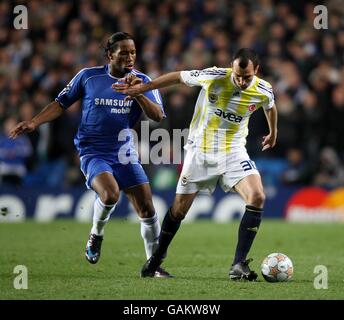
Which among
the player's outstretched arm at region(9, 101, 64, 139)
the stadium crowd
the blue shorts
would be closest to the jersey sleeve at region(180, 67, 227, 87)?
the blue shorts

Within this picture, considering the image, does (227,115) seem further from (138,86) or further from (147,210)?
(147,210)

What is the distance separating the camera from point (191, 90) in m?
16.6

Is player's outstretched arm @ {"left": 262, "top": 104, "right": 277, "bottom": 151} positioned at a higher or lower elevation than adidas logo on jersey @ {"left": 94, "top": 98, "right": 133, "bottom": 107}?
lower

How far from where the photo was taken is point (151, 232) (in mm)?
9102

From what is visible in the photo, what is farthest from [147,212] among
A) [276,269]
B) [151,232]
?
[276,269]

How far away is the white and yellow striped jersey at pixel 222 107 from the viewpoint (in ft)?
27.9

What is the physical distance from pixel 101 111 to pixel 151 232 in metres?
1.39

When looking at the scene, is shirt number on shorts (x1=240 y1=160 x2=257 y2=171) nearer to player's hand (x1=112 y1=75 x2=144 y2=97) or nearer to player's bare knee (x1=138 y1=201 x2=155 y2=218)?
player's bare knee (x1=138 y1=201 x2=155 y2=218)

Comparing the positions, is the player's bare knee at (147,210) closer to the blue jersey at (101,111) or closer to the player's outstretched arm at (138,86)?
the blue jersey at (101,111)

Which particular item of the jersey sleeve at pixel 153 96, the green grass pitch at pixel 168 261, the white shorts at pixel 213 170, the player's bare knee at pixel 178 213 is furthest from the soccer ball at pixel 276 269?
the jersey sleeve at pixel 153 96

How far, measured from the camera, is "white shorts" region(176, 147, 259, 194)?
8.55 metres

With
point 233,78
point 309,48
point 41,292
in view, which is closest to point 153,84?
point 233,78

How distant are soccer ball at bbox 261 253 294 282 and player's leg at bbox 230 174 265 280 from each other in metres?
0.13

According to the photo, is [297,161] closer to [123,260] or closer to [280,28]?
[280,28]
